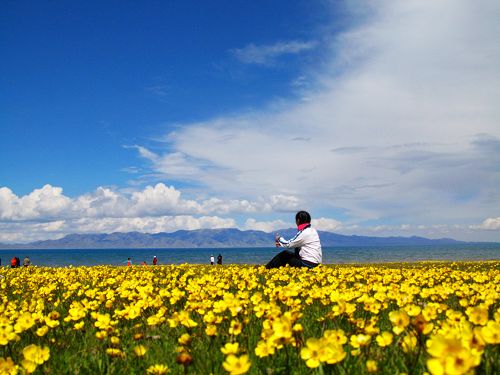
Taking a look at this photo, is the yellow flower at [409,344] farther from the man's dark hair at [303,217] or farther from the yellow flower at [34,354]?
the man's dark hair at [303,217]

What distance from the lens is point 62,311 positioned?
733 cm

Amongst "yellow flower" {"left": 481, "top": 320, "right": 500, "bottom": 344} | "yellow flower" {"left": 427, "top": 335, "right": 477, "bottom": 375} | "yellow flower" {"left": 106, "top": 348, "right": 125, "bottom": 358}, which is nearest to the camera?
"yellow flower" {"left": 427, "top": 335, "right": 477, "bottom": 375}

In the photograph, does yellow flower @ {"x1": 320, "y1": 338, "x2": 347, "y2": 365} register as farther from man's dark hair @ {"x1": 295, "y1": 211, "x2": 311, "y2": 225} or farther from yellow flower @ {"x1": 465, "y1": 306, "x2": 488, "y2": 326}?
man's dark hair @ {"x1": 295, "y1": 211, "x2": 311, "y2": 225}

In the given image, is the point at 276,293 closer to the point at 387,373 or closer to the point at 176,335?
the point at 176,335

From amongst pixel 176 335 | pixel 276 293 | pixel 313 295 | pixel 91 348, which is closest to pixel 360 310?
pixel 313 295

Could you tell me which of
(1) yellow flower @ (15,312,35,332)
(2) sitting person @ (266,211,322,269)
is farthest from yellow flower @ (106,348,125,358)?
(2) sitting person @ (266,211,322,269)

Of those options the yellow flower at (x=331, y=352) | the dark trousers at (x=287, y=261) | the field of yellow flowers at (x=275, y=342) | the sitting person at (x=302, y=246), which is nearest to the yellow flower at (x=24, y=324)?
the field of yellow flowers at (x=275, y=342)

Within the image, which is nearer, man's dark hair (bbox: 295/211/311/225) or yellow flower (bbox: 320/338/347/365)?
yellow flower (bbox: 320/338/347/365)

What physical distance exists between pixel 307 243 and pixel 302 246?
23cm

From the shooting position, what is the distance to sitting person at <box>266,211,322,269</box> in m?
12.9

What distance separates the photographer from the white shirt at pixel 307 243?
12.9 m

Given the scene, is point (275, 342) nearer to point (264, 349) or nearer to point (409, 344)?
point (264, 349)

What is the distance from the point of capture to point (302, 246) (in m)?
13.4

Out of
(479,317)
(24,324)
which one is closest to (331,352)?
(479,317)
